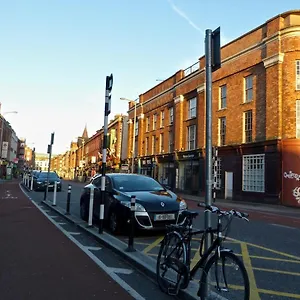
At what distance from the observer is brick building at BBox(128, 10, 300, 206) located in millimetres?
24266

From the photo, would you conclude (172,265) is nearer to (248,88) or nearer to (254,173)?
(254,173)

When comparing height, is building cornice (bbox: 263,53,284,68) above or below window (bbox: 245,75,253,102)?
above

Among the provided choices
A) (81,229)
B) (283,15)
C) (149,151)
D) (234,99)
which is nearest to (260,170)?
(234,99)

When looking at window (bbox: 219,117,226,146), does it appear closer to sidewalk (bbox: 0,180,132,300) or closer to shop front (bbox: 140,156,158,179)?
shop front (bbox: 140,156,158,179)

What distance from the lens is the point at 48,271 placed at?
570cm

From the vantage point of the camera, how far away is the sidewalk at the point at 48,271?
15.2ft

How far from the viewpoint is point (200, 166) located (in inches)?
1289

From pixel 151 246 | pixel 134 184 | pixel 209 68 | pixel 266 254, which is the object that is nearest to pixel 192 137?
pixel 134 184

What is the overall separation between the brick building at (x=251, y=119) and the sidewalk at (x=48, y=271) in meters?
18.8

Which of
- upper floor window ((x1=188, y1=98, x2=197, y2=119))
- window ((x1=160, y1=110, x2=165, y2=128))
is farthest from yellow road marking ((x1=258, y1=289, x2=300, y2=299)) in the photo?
window ((x1=160, y1=110, x2=165, y2=128))

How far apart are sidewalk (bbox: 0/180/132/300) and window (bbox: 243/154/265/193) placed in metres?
19.4

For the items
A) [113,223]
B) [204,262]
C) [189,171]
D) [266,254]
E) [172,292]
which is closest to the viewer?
[204,262]

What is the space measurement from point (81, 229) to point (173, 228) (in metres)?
5.55

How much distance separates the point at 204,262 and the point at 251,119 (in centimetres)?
2477
